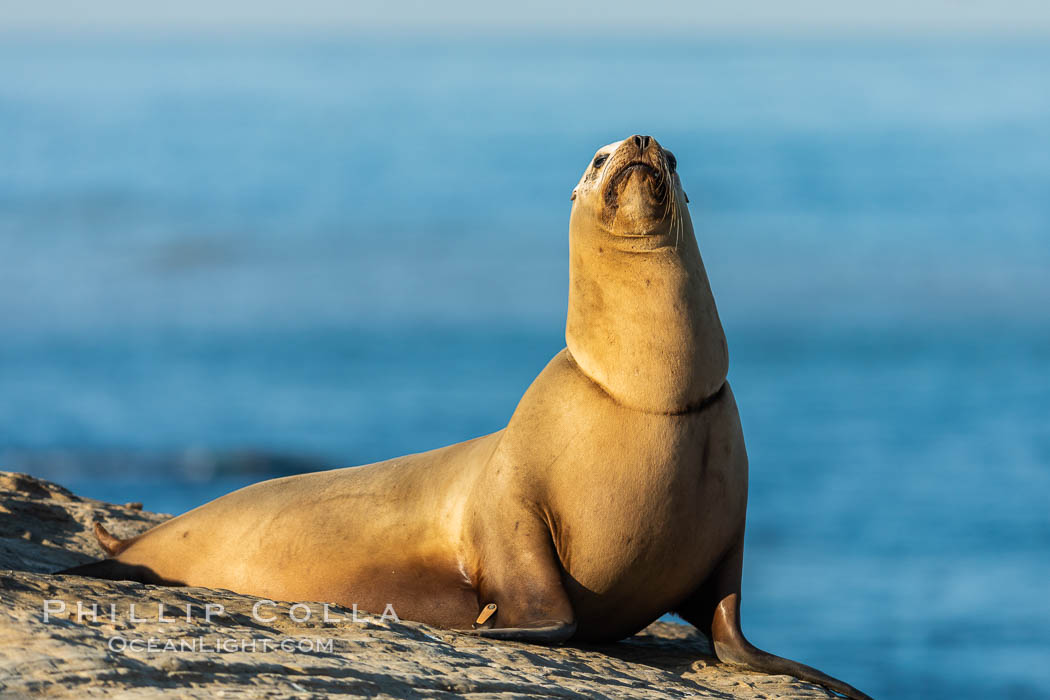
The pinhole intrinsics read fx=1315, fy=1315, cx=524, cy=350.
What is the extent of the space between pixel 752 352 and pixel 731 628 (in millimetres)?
24252

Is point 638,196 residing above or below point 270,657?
above

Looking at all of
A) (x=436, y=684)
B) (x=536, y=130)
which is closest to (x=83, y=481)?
(x=436, y=684)

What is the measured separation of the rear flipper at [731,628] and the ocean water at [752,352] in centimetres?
795

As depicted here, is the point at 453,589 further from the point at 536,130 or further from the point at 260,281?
the point at 536,130

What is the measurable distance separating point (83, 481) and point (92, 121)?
304 ft

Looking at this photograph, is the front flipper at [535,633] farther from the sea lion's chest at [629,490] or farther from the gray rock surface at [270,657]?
the sea lion's chest at [629,490]

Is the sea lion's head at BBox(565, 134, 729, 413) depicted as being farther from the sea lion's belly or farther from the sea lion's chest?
the sea lion's belly

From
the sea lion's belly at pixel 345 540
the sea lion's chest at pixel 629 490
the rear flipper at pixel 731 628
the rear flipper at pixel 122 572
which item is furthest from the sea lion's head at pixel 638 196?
the rear flipper at pixel 122 572

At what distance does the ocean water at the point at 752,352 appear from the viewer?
1648 cm

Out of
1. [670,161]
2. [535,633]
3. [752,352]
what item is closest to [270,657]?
[535,633]

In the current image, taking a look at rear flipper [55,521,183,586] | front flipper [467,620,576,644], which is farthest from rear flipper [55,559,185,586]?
front flipper [467,620,576,644]

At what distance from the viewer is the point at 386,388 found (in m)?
25.7

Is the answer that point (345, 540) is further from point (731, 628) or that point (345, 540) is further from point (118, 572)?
point (731, 628)

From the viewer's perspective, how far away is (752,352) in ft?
95.9
